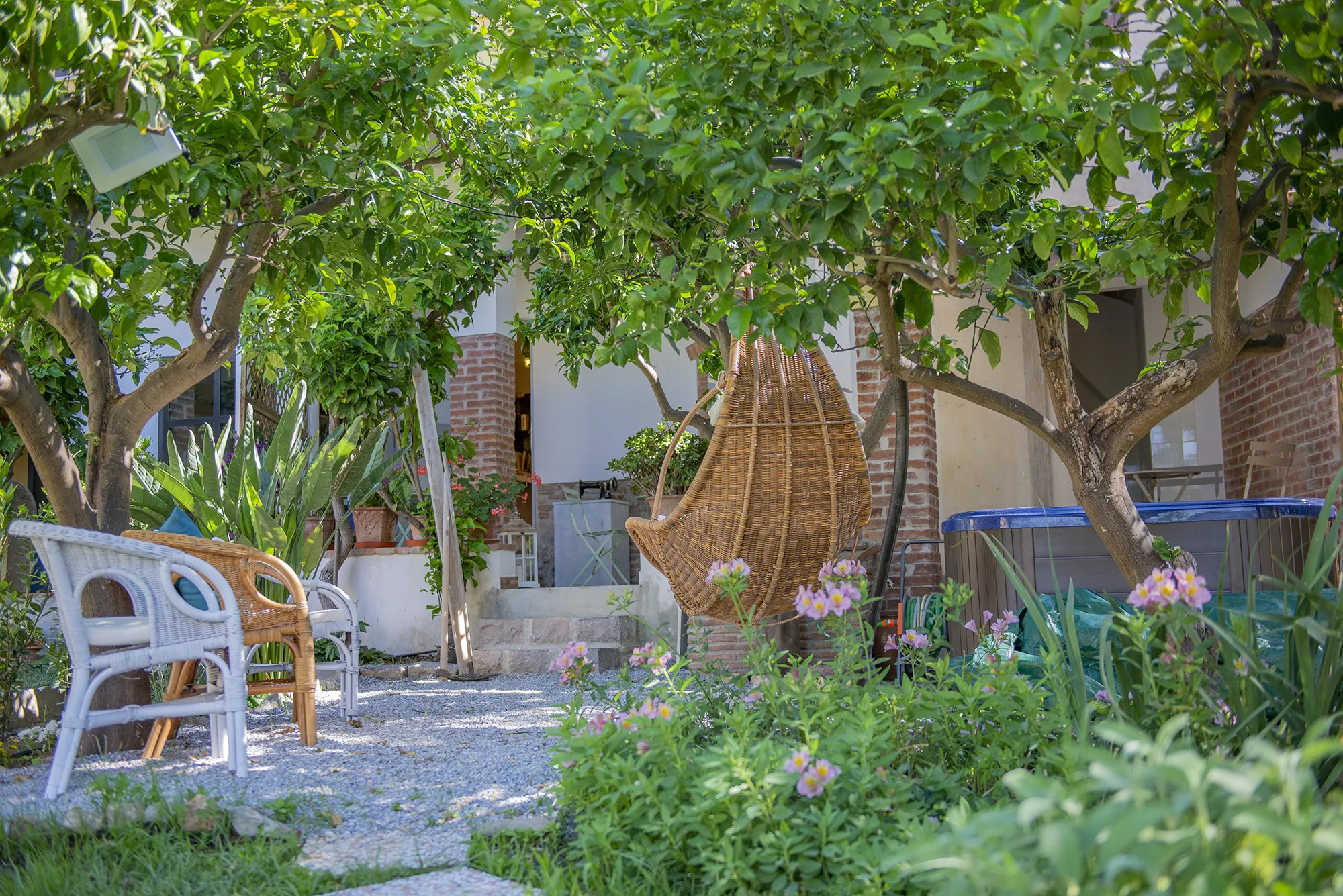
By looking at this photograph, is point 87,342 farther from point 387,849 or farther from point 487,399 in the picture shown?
point 487,399

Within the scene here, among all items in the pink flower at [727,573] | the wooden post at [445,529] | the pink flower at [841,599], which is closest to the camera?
the pink flower at [841,599]

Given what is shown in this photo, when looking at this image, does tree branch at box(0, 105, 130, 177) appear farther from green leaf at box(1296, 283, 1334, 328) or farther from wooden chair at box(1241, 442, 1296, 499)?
wooden chair at box(1241, 442, 1296, 499)

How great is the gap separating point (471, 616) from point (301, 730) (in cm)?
321

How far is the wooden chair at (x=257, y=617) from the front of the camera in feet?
11.4

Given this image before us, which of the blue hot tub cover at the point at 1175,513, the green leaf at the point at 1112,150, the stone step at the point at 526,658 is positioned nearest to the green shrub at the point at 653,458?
the stone step at the point at 526,658

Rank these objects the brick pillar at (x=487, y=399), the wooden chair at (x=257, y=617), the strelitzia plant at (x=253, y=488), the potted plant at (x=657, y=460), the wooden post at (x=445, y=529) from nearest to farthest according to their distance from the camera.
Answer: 1. the wooden chair at (x=257, y=617)
2. the strelitzia plant at (x=253, y=488)
3. the wooden post at (x=445, y=529)
4. the potted plant at (x=657, y=460)
5. the brick pillar at (x=487, y=399)

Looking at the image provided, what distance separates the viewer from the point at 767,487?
3484mm

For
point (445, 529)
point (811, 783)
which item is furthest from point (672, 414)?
point (811, 783)

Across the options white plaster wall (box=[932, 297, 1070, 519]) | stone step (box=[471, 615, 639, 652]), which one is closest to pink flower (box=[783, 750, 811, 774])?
stone step (box=[471, 615, 639, 652])

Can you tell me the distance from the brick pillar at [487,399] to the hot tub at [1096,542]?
417cm

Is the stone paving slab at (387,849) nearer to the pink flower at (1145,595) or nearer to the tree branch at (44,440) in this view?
the pink flower at (1145,595)

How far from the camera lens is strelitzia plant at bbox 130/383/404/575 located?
4.89 m

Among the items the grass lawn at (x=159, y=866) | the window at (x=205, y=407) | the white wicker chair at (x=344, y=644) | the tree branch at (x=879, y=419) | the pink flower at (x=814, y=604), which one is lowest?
the grass lawn at (x=159, y=866)

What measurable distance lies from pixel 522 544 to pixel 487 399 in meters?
1.24
